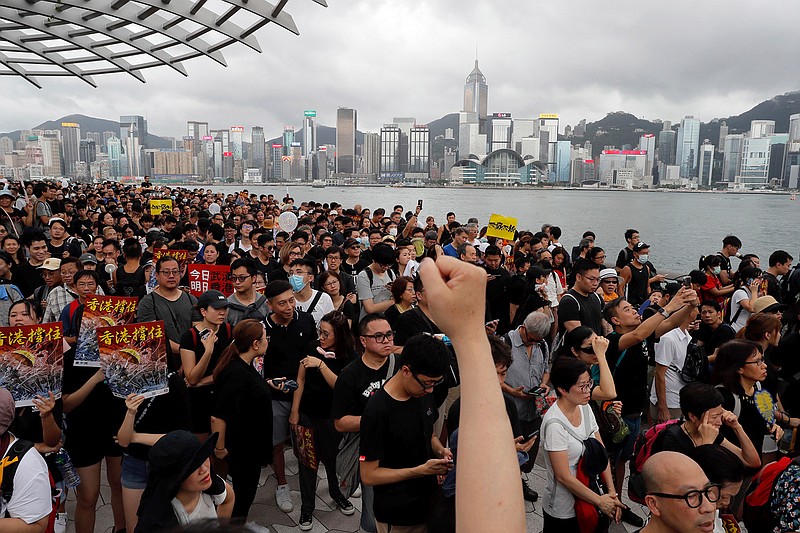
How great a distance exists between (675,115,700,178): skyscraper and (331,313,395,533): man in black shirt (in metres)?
180

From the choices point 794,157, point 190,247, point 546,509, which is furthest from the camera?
point 794,157

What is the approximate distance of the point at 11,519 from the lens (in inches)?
87.8

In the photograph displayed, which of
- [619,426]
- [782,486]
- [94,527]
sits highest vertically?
[782,486]

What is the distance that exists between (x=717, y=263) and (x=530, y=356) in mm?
5253

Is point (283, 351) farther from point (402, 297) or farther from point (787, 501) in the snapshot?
point (787, 501)

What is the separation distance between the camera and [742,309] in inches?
227

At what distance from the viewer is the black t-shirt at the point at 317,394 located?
3916 mm

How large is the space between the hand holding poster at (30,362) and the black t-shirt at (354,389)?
1679mm

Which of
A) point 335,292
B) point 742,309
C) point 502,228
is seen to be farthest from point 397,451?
point 502,228

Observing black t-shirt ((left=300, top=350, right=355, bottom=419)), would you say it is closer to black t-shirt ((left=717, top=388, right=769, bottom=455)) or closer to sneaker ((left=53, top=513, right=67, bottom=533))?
sneaker ((left=53, top=513, right=67, bottom=533))

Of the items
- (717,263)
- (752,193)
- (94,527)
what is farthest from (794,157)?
(94,527)

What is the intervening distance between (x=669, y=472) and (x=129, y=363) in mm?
2815

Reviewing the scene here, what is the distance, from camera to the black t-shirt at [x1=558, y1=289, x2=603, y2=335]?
15.7 feet

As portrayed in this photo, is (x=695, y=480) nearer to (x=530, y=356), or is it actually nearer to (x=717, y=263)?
(x=530, y=356)
